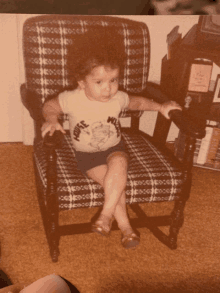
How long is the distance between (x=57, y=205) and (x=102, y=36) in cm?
99

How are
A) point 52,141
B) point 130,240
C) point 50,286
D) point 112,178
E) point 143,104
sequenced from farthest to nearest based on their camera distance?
point 143,104 → point 130,240 → point 112,178 → point 52,141 → point 50,286

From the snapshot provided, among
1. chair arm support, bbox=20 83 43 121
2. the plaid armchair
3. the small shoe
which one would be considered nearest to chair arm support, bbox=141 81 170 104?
the plaid armchair

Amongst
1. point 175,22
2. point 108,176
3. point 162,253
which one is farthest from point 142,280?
point 175,22

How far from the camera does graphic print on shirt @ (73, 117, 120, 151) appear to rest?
5.57 ft

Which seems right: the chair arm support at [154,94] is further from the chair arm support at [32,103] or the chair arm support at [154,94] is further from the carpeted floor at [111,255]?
the carpeted floor at [111,255]

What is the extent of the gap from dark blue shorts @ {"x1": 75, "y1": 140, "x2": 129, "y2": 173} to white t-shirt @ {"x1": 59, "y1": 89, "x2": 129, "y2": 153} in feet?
0.10

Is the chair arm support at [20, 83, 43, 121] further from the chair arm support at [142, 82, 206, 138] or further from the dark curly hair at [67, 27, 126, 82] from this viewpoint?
the chair arm support at [142, 82, 206, 138]

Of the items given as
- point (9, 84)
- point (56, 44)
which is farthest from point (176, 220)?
point (9, 84)

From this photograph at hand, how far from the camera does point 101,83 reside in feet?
5.30

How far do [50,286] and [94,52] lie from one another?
49.5 inches

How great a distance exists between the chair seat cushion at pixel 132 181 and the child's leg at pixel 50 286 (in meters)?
0.90

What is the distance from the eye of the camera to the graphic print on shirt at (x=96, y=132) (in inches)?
66.8

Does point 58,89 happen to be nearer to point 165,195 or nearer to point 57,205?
point 57,205

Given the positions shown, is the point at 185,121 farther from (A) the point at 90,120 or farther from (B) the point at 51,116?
(B) the point at 51,116
